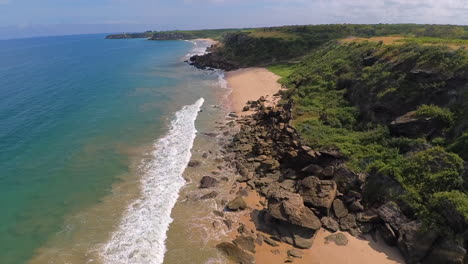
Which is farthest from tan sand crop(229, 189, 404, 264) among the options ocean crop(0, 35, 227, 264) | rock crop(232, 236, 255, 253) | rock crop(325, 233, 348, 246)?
ocean crop(0, 35, 227, 264)

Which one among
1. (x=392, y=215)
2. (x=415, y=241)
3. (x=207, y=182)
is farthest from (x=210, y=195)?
(x=415, y=241)

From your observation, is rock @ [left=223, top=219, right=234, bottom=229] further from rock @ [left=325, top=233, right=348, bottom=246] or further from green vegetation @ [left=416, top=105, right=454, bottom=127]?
green vegetation @ [left=416, top=105, right=454, bottom=127]

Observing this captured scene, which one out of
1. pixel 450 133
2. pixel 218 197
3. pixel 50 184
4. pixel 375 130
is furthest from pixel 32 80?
pixel 450 133

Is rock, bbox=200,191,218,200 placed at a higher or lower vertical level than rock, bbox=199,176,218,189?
lower

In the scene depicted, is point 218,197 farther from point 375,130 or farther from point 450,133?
point 450,133

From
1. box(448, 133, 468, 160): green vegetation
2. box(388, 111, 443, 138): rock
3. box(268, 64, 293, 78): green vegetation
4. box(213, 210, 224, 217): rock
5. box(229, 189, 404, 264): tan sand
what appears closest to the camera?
box(229, 189, 404, 264): tan sand

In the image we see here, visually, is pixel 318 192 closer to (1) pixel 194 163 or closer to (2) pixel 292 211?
(2) pixel 292 211
